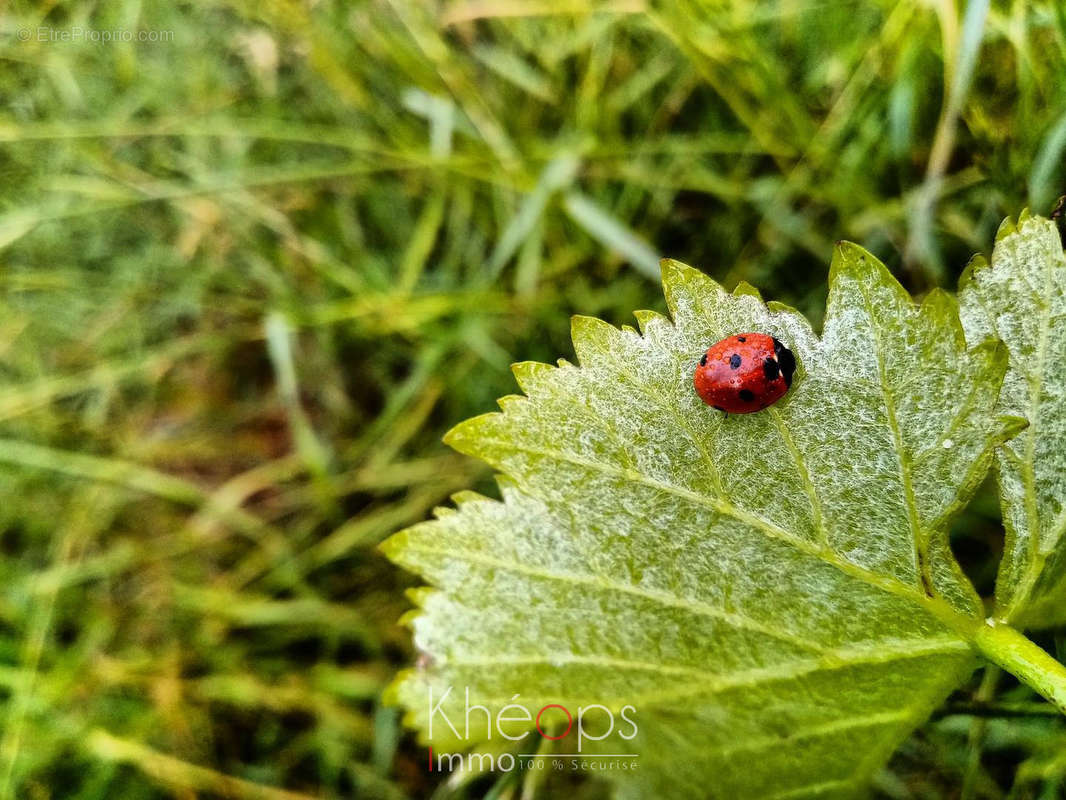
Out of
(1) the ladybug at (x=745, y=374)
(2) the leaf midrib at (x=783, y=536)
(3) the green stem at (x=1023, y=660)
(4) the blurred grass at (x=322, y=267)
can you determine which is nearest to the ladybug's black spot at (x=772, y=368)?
(1) the ladybug at (x=745, y=374)

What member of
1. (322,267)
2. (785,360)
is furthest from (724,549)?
(322,267)

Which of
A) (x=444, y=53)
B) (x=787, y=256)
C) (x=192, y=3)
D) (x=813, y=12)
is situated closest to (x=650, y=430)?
(x=787, y=256)

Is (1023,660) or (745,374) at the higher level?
(745,374)

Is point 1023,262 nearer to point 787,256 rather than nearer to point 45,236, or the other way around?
point 787,256

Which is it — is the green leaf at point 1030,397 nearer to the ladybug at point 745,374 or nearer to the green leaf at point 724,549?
the green leaf at point 724,549

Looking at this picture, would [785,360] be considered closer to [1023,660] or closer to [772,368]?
[772,368]

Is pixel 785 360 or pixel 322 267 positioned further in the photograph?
pixel 322 267

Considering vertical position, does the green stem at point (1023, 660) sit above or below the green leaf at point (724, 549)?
below
